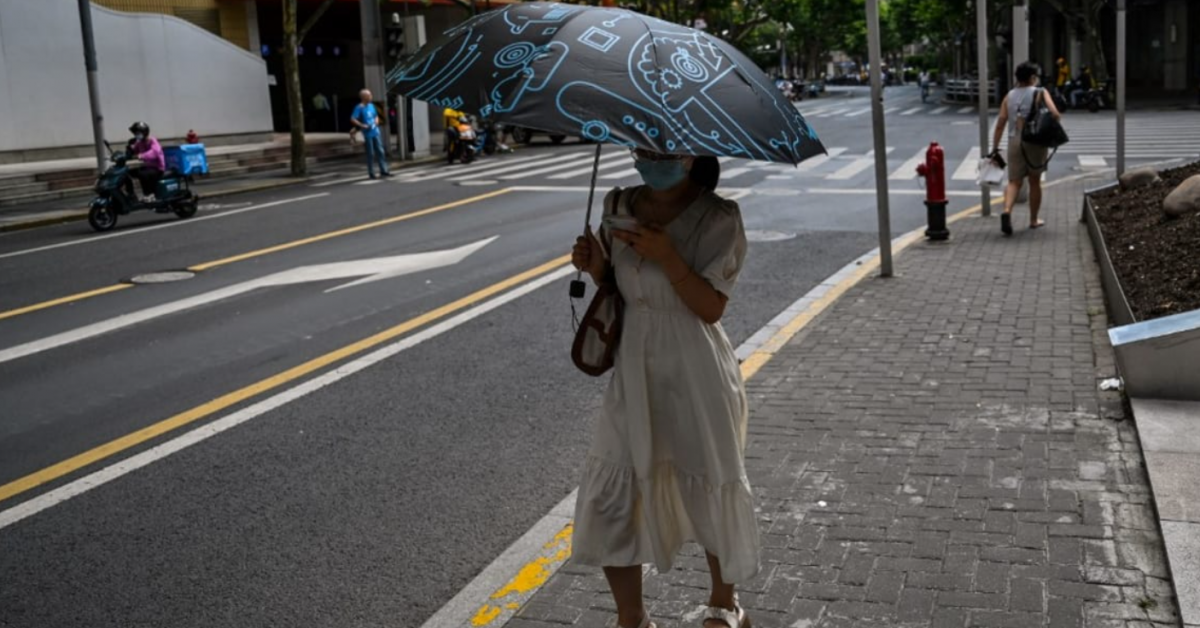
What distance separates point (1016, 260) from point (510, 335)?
516 cm

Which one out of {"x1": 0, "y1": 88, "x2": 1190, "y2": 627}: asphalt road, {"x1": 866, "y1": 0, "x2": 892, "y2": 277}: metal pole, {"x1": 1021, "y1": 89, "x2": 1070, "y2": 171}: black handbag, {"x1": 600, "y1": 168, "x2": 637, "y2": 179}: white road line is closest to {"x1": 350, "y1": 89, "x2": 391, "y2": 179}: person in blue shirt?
{"x1": 600, "y1": 168, "x2": 637, "y2": 179}: white road line

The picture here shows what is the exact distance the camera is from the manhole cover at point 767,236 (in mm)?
13750

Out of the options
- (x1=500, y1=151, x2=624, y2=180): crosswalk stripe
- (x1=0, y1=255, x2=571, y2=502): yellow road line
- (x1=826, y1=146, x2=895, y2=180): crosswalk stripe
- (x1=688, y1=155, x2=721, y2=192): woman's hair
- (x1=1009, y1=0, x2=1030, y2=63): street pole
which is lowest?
(x1=0, y1=255, x2=571, y2=502): yellow road line

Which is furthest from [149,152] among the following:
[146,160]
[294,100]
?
[294,100]

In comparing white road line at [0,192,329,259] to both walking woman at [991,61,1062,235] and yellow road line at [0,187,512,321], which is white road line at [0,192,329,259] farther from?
walking woman at [991,61,1062,235]

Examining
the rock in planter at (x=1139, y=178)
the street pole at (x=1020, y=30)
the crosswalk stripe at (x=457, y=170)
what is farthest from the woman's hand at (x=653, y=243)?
the crosswalk stripe at (x=457, y=170)

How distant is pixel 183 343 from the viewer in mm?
9148

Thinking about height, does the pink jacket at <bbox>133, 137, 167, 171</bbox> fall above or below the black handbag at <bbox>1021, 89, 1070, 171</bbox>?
above

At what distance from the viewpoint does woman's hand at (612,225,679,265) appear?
3576 millimetres

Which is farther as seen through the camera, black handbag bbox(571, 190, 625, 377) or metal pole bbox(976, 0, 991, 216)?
metal pole bbox(976, 0, 991, 216)

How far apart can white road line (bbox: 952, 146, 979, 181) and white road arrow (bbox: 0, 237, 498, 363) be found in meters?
9.53

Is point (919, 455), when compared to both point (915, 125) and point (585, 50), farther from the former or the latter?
point (915, 125)

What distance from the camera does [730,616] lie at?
12.9 feet

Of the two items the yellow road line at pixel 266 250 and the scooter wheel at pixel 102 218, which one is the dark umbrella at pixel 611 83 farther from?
the scooter wheel at pixel 102 218
